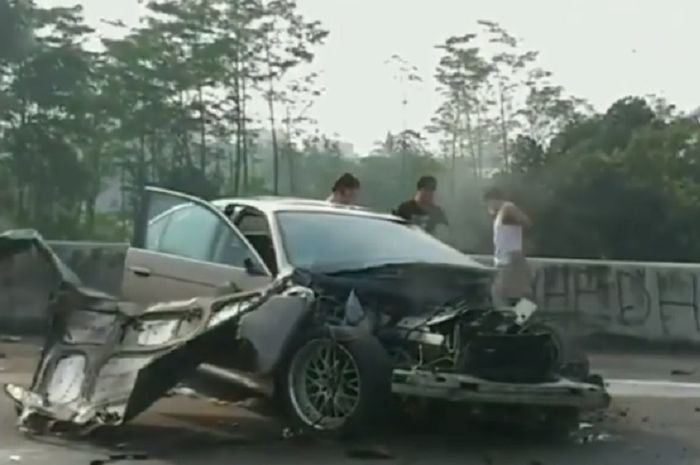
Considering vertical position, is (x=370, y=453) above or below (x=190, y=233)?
below

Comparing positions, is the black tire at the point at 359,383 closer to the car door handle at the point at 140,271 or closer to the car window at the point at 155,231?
the car door handle at the point at 140,271

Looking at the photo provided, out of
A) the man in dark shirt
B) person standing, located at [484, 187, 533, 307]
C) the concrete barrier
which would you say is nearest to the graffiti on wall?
the concrete barrier

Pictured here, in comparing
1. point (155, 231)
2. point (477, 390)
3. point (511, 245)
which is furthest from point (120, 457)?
point (511, 245)

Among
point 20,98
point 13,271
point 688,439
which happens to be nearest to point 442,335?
point 688,439

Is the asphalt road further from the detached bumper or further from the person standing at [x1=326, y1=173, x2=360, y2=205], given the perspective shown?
the person standing at [x1=326, y1=173, x2=360, y2=205]

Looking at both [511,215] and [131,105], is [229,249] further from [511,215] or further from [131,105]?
[131,105]

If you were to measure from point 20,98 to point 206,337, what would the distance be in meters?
19.4

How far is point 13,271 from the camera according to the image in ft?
55.3

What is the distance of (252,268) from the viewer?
9914 millimetres

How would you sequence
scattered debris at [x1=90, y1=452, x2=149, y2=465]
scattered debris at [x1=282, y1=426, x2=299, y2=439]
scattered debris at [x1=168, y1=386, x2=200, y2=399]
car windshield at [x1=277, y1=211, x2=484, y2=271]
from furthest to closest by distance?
scattered debris at [x1=168, y1=386, x2=200, y2=399]
car windshield at [x1=277, y1=211, x2=484, y2=271]
scattered debris at [x1=282, y1=426, x2=299, y2=439]
scattered debris at [x1=90, y1=452, x2=149, y2=465]

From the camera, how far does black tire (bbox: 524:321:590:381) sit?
9.21m

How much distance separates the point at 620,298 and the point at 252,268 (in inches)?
304

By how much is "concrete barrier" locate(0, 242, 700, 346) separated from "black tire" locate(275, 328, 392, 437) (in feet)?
24.6

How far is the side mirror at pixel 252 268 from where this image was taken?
984cm
